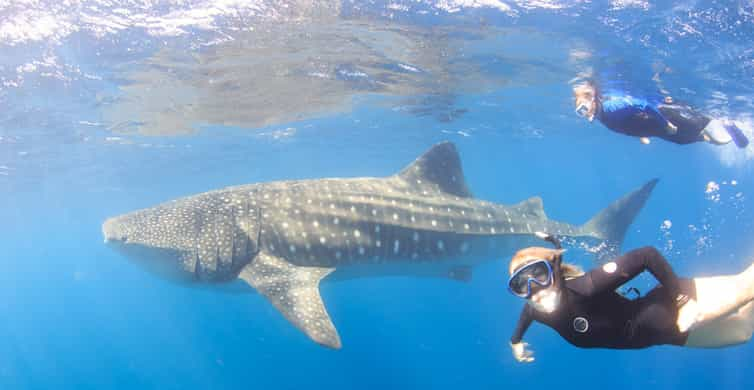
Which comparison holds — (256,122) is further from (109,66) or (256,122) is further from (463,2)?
(463,2)

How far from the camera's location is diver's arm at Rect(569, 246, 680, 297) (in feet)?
11.8

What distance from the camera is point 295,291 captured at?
267 inches

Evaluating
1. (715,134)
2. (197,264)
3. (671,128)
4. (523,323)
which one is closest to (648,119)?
(671,128)

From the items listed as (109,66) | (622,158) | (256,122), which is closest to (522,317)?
(109,66)

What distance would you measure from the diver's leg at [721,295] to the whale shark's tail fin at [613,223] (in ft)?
21.9

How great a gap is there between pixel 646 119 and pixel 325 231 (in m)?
5.45

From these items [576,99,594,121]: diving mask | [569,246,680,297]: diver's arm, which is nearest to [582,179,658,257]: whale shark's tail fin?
[576,99,594,121]: diving mask

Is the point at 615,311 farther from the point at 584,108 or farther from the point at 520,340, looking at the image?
the point at 584,108

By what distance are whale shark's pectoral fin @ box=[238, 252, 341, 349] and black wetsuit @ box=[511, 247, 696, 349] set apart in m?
2.84

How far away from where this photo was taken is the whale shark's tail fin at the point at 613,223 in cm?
1006

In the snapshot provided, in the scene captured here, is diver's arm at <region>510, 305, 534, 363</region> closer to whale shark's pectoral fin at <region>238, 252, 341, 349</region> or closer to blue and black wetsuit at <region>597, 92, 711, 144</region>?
whale shark's pectoral fin at <region>238, 252, 341, 349</region>

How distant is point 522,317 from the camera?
4.80 meters

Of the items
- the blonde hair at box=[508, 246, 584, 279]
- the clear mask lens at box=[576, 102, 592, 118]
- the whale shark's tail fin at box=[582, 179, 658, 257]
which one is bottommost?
the whale shark's tail fin at box=[582, 179, 658, 257]

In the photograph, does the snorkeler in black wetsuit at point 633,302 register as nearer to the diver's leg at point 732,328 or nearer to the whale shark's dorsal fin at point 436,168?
the diver's leg at point 732,328
